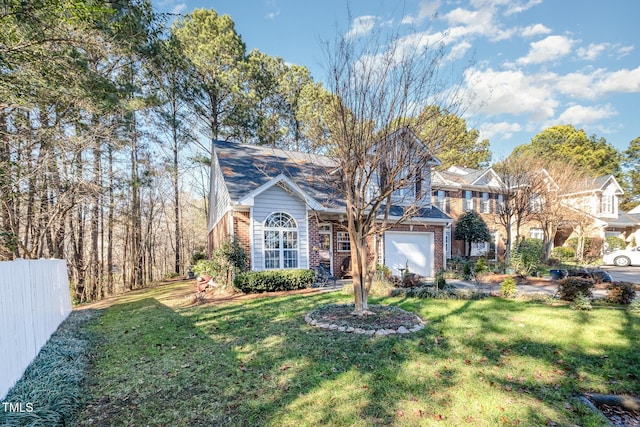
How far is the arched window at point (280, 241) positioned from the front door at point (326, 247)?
1.67 meters

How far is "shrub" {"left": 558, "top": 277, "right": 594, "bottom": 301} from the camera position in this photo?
303 inches

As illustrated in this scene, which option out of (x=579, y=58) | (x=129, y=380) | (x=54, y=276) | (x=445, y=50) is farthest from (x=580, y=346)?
(x=579, y=58)

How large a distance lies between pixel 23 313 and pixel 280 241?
767 cm

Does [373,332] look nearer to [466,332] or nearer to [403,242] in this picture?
[466,332]

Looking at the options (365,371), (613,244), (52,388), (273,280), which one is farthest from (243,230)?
(613,244)

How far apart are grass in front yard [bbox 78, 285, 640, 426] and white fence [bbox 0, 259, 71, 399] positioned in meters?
0.88

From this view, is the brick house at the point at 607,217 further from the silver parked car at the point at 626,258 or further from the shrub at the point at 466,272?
the shrub at the point at 466,272

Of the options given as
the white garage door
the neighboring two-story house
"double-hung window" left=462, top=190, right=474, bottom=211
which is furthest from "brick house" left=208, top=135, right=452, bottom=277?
"double-hung window" left=462, top=190, right=474, bottom=211

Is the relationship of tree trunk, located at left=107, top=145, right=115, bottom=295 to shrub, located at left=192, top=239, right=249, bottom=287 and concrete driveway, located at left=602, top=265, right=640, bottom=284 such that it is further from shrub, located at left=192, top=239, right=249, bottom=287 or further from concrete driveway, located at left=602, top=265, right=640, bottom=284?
concrete driveway, located at left=602, top=265, right=640, bottom=284

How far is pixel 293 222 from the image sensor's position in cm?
1182

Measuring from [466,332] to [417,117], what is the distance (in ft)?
13.9

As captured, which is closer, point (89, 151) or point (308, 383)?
point (308, 383)

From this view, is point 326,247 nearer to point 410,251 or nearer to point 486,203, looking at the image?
point 410,251

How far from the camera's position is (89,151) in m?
11.5
